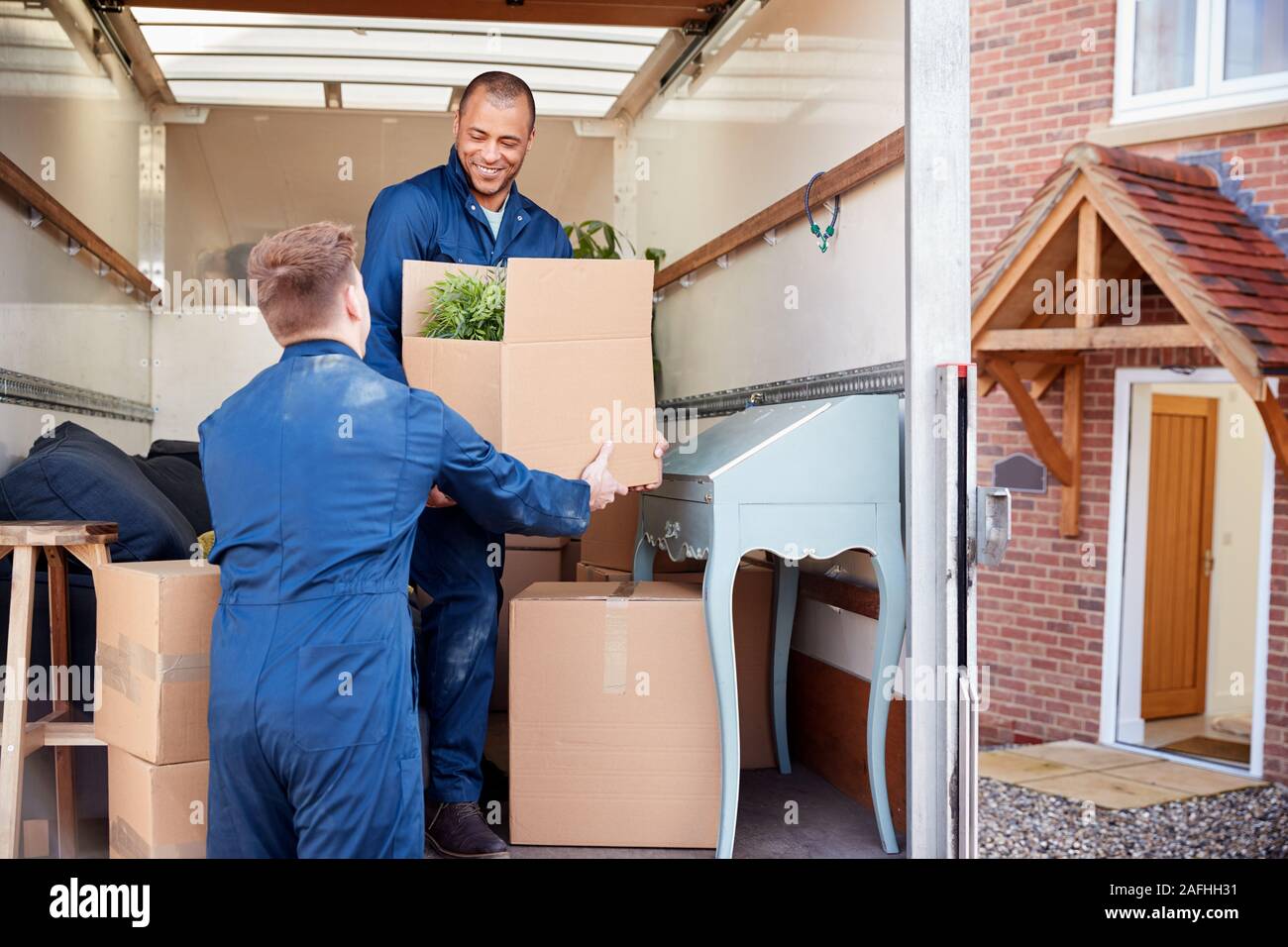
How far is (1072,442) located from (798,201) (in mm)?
4771

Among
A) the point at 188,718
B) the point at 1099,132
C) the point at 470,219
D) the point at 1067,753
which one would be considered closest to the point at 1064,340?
the point at 1099,132

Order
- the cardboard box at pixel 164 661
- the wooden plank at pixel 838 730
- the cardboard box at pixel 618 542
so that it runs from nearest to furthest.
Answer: the cardboard box at pixel 164 661 < the wooden plank at pixel 838 730 < the cardboard box at pixel 618 542

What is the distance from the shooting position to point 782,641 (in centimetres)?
347

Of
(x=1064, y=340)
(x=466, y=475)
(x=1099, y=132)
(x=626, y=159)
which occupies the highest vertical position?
(x=1099, y=132)

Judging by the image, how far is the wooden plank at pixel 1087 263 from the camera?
22.1 ft

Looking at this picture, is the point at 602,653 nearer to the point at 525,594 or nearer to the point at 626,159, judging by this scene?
the point at 525,594

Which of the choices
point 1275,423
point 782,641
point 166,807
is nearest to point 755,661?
point 782,641

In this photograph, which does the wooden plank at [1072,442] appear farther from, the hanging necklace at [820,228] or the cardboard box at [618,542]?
the hanging necklace at [820,228]

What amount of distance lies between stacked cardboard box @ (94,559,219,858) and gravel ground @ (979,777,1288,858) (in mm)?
4933

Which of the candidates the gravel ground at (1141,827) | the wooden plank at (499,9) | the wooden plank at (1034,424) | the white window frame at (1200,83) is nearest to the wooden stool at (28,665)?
the wooden plank at (499,9)

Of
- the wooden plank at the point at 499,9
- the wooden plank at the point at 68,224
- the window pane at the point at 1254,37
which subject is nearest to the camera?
the wooden plank at the point at 68,224

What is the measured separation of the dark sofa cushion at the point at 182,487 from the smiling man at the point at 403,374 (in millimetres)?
1693
